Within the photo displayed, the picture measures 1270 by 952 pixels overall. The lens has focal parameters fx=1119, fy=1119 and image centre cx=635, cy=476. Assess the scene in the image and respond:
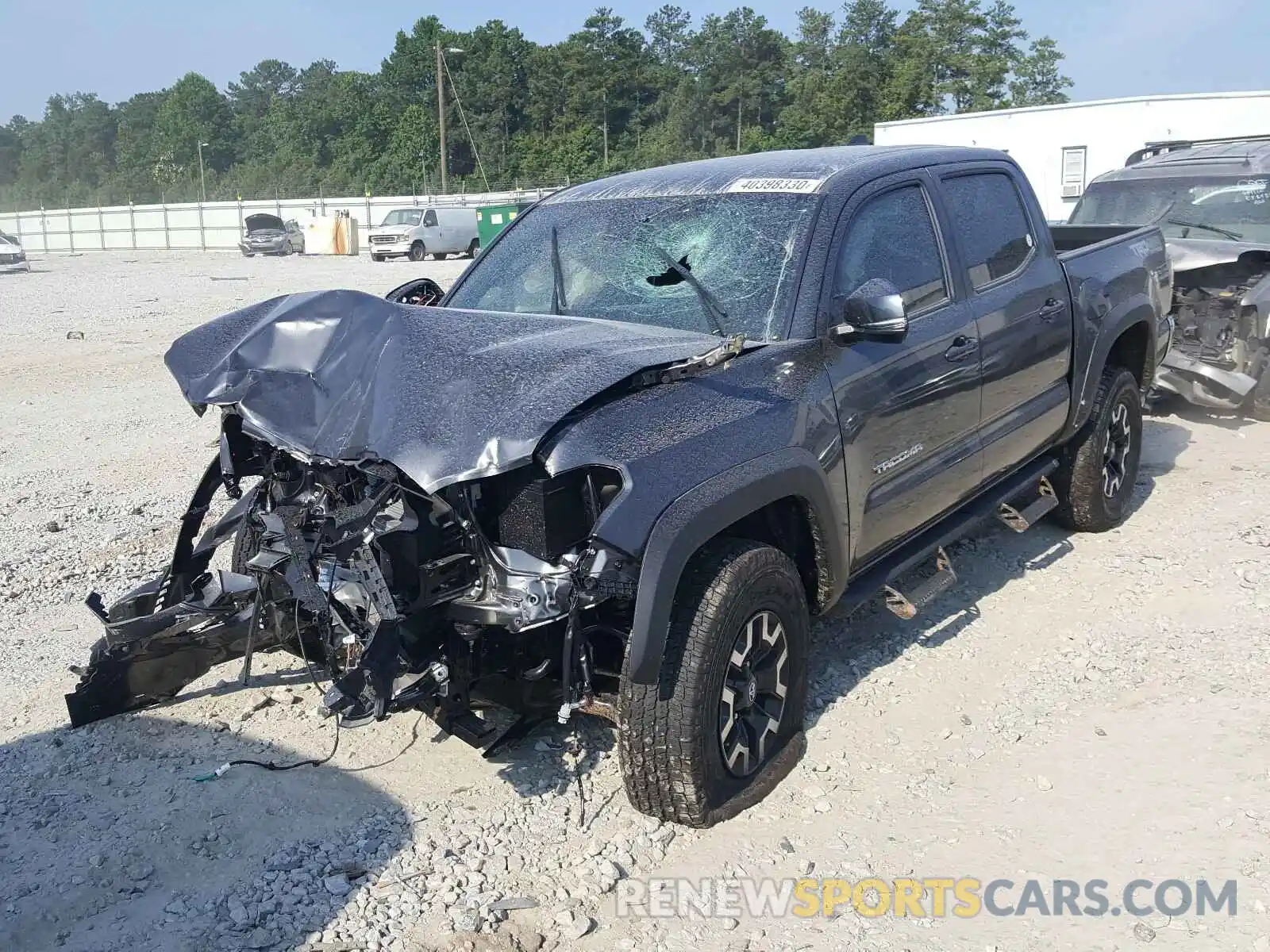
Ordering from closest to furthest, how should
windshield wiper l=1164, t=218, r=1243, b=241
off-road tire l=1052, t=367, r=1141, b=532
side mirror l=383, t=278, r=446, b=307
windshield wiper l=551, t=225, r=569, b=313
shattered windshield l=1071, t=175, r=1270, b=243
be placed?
windshield wiper l=551, t=225, r=569, b=313 → side mirror l=383, t=278, r=446, b=307 → off-road tire l=1052, t=367, r=1141, b=532 → windshield wiper l=1164, t=218, r=1243, b=241 → shattered windshield l=1071, t=175, r=1270, b=243

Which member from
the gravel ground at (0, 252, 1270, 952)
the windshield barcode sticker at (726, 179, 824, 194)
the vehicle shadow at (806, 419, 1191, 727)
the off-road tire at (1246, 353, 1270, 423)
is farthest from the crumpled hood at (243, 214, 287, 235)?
the windshield barcode sticker at (726, 179, 824, 194)

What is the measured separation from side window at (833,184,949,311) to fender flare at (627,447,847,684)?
0.83 m

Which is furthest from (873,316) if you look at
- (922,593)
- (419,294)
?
(419,294)

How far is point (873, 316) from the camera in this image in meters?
3.79

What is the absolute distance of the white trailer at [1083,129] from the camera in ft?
68.8

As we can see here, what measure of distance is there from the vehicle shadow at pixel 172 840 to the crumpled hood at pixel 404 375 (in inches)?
48.0

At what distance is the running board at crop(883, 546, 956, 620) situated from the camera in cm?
426

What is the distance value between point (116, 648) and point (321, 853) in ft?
3.77

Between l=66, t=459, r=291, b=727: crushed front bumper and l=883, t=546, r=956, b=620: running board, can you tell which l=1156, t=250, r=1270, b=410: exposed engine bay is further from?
l=66, t=459, r=291, b=727: crushed front bumper

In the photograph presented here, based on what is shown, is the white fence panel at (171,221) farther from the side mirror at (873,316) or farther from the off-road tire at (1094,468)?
the side mirror at (873,316)

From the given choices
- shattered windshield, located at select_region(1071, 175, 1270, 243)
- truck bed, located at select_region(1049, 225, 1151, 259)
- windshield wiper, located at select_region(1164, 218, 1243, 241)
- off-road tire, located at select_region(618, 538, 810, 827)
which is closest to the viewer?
off-road tire, located at select_region(618, 538, 810, 827)

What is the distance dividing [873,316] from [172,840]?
2849 millimetres

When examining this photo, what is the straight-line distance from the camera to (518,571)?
10.7ft

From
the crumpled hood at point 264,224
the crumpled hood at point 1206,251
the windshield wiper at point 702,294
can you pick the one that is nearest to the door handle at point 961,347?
the windshield wiper at point 702,294
